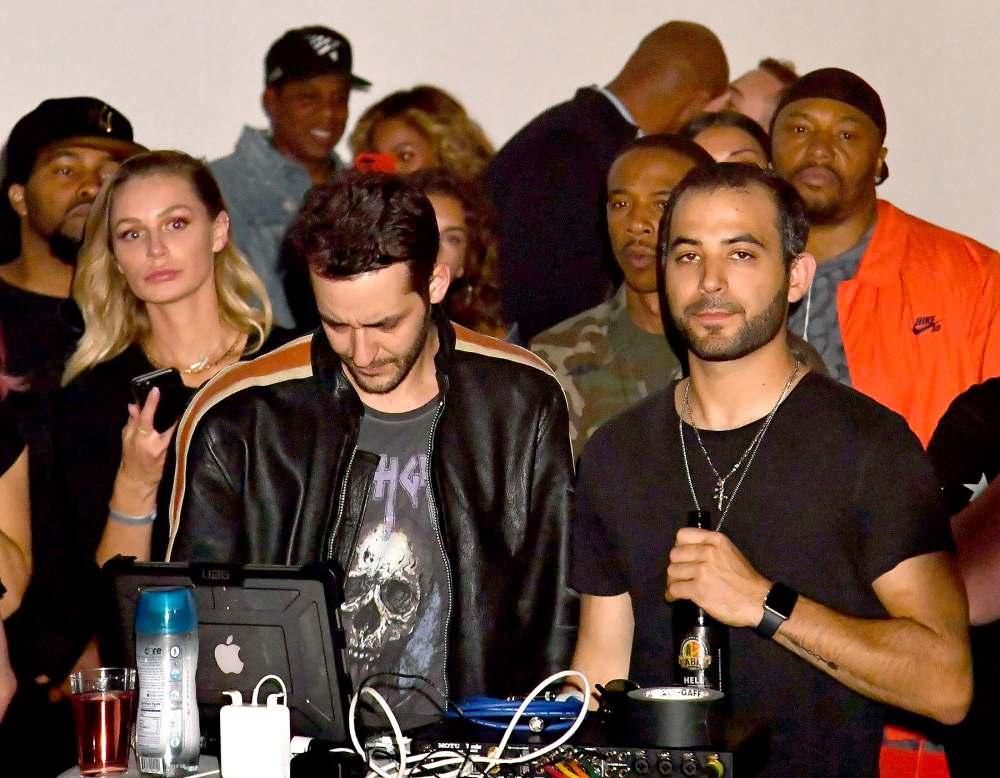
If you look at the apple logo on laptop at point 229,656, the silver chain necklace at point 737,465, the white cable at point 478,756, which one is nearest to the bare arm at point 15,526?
the apple logo on laptop at point 229,656

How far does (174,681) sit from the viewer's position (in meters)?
2.19

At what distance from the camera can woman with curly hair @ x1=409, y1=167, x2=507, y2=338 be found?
4.37 m

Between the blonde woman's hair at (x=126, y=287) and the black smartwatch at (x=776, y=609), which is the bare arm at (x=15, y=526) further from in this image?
the black smartwatch at (x=776, y=609)

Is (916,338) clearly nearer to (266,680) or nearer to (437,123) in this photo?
(437,123)

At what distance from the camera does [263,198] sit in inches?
185

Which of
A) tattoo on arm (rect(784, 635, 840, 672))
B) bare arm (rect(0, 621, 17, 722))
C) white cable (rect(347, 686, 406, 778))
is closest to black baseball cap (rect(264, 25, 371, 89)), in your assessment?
bare arm (rect(0, 621, 17, 722))

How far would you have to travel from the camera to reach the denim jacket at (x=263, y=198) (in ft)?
15.2

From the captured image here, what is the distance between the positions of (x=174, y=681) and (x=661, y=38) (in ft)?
10.6

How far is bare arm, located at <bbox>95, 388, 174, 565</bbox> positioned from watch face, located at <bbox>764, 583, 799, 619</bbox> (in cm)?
193

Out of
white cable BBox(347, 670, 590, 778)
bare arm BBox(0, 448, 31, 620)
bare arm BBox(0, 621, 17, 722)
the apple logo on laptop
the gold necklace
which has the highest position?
the gold necklace

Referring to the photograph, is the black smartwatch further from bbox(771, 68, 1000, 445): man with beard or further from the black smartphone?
the black smartphone

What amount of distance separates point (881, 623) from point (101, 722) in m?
1.36

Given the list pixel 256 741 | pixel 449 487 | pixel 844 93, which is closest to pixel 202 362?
pixel 449 487

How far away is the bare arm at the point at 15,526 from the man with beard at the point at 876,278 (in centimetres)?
223
